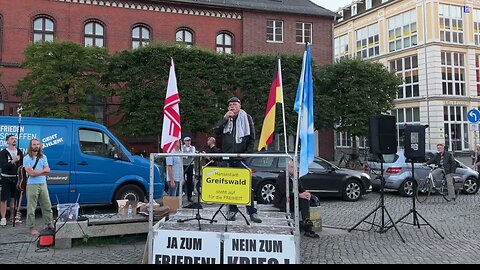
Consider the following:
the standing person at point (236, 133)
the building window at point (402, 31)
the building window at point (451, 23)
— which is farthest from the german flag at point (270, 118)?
the building window at point (402, 31)

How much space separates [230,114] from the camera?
20.9 ft

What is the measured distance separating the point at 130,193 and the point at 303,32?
22.7 m

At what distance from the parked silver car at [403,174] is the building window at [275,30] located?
16695 mm

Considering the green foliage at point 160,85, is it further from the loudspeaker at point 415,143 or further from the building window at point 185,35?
the loudspeaker at point 415,143

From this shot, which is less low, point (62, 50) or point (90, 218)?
point (62, 50)

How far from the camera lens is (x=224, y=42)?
28312mm

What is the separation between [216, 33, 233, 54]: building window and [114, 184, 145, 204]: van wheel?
19.0 m

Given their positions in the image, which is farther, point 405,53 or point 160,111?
point 405,53

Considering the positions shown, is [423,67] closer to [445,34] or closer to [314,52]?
[445,34]

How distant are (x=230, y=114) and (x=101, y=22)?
70.6 ft

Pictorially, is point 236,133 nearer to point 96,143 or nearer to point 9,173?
point 96,143

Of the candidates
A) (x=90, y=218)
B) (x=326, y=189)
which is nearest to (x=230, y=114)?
(x=90, y=218)
